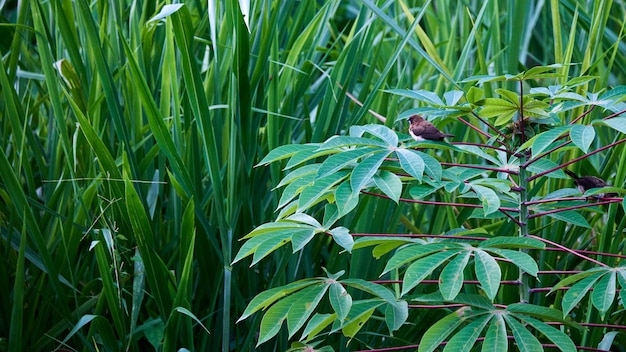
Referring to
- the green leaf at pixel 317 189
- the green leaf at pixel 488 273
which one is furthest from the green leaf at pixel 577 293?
the green leaf at pixel 317 189

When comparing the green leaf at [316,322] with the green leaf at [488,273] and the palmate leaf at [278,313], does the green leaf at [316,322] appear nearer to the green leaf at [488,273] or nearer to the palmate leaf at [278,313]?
the palmate leaf at [278,313]

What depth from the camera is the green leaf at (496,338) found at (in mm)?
875

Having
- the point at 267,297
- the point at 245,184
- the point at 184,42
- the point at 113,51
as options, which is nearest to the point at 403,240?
the point at 267,297

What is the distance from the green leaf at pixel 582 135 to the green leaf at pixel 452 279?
0.61 ft

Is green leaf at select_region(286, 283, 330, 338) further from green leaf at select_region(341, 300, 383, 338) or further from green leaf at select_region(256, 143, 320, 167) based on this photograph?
green leaf at select_region(256, 143, 320, 167)

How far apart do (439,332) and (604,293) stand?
20cm

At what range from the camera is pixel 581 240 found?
1601 millimetres

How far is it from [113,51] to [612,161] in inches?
37.9

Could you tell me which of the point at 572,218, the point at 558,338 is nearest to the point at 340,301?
the point at 558,338

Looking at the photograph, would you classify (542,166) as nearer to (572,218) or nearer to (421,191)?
(572,218)

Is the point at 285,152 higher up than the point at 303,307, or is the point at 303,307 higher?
the point at 285,152

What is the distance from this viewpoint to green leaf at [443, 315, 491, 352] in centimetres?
89

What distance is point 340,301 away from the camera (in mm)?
919

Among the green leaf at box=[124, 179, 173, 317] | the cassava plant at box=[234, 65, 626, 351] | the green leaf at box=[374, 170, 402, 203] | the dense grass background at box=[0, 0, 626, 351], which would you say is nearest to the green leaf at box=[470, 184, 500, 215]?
the cassava plant at box=[234, 65, 626, 351]
